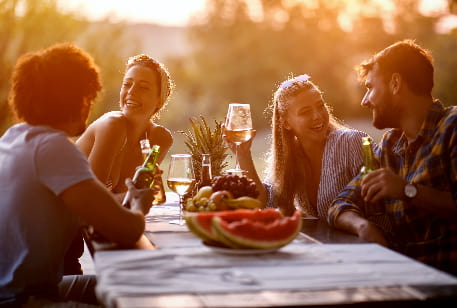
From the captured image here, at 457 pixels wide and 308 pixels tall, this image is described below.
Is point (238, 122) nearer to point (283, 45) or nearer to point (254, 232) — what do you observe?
point (254, 232)

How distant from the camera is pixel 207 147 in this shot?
3.68 m

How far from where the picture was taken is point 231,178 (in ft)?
9.25

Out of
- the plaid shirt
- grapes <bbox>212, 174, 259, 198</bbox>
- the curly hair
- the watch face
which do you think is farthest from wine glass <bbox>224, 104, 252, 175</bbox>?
the watch face

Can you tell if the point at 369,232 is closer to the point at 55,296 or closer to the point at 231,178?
the point at 231,178

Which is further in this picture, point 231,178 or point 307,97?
point 307,97

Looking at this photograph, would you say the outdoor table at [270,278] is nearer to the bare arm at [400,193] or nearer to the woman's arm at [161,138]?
the bare arm at [400,193]

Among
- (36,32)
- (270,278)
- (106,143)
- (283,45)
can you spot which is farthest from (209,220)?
(283,45)

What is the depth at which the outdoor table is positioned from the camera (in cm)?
173

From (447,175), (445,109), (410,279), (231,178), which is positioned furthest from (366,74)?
(410,279)

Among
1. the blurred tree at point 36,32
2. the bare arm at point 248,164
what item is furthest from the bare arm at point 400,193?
the blurred tree at point 36,32

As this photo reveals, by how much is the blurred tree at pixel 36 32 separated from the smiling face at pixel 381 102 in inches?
470

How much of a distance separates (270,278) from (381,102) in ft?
4.74

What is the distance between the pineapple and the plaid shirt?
0.87 m

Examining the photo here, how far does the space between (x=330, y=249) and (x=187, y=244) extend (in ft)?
1.61
